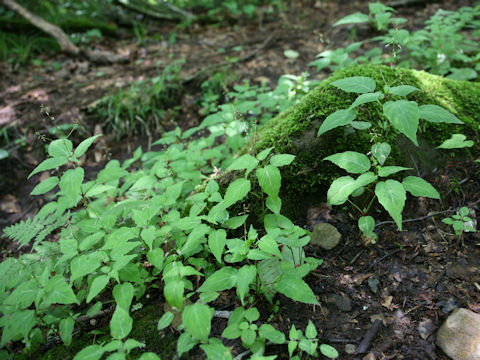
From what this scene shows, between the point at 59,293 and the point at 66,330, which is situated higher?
the point at 59,293

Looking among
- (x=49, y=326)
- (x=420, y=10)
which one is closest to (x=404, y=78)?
(x=49, y=326)

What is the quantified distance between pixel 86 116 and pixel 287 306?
4704 mm

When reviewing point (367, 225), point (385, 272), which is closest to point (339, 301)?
point (385, 272)

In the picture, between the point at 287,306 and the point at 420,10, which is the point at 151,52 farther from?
the point at 287,306

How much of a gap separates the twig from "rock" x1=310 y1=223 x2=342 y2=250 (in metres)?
0.61

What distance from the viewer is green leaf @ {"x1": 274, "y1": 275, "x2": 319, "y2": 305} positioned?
1786mm

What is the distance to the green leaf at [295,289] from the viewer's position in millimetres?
1786

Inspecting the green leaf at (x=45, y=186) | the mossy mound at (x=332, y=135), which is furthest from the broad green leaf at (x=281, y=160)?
the green leaf at (x=45, y=186)

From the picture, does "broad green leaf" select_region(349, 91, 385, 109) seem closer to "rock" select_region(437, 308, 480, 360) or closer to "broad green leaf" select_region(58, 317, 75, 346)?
"rock" select_region(437, 308, 480, 360)

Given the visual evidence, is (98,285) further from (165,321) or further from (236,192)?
(236,192)

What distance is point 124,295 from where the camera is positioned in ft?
6.50

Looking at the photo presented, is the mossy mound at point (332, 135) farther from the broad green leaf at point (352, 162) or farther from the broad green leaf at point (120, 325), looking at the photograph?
the broad green leaf at point (120, 325)

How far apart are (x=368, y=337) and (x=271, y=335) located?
0.59 m

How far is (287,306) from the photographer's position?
2057mm
